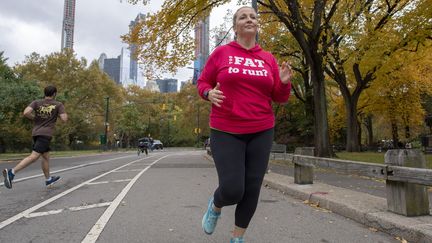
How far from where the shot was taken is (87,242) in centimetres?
400

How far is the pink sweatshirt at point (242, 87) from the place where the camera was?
11.0ft

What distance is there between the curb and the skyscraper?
74949 mm

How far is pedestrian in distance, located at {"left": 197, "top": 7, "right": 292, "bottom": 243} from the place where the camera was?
10.9 feet

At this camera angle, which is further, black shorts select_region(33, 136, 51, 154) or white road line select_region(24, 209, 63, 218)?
black shorts select_region(33, 136, 51, 154)

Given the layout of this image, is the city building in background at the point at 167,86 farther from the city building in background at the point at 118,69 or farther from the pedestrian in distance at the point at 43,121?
the pedestrian in distance at the point at 43,121

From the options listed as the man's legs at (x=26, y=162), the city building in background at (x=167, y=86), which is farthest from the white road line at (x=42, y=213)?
the city building in background at (x=167, y=86)

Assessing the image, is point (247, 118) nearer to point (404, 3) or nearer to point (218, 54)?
point (218, 54)

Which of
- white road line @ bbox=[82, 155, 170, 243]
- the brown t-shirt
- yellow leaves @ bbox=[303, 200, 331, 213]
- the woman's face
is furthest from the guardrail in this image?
the brown t-shirt

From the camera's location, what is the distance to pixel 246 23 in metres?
3.58

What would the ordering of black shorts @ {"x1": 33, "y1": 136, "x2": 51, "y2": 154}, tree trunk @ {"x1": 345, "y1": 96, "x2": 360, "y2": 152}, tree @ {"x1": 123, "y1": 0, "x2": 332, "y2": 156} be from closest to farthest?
black shorts @ {"x1": 33, "y1": 136, "x2": 51, "y2": 154}
tree @ {"x1": 123, "y1": 0, "x2": 332, "y2": 156}
tree trunk @ {"x1": 345, "y1": 96, "x2": 360, "y2": 152}

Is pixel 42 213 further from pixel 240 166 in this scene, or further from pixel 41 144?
pixel 240 166

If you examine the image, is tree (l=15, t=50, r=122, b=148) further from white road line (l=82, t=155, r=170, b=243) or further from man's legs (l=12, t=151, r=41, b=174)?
white road line (l=82, t=155, r=170, b=243)

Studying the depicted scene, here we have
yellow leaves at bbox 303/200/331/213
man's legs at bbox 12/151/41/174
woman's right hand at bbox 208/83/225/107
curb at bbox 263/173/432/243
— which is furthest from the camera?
man's legs at bbox 12/151/41/174

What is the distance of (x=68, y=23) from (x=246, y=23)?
265ft
